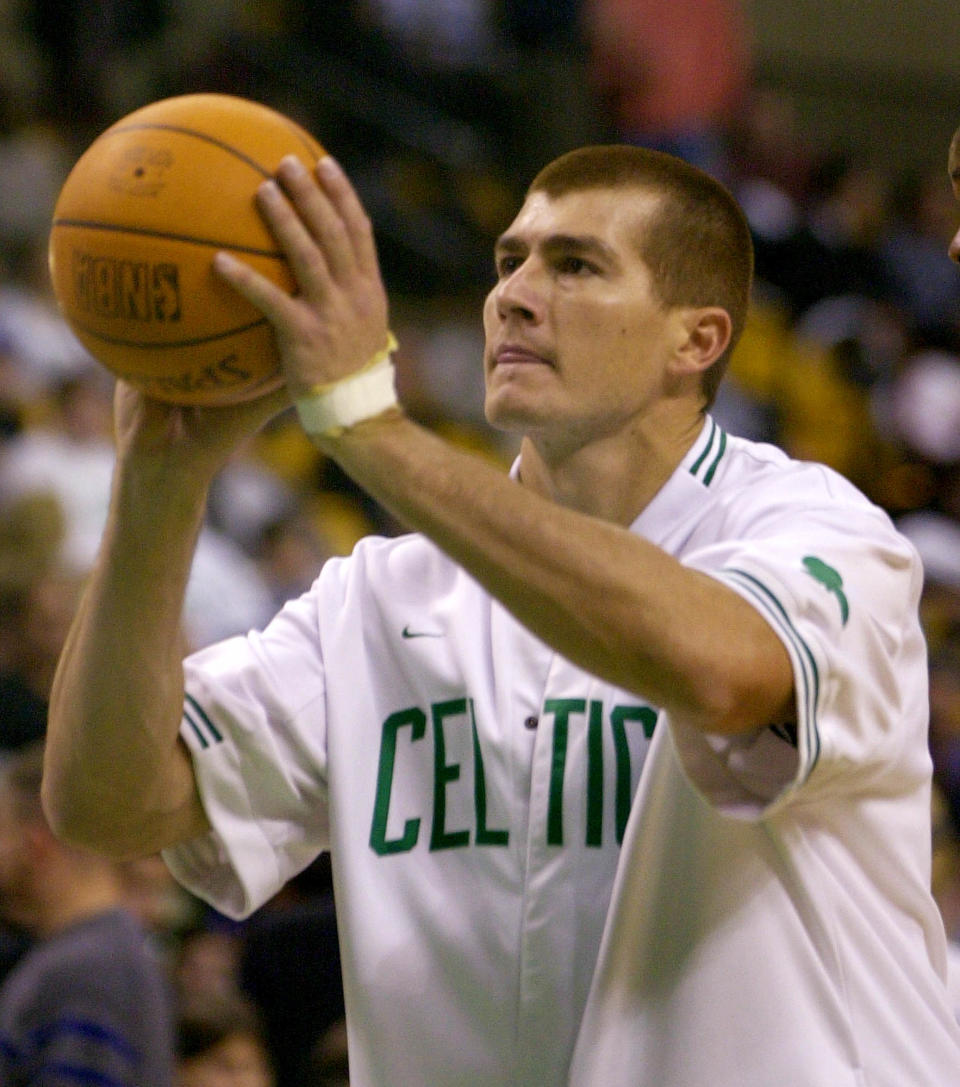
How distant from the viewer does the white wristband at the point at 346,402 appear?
230 centimetres

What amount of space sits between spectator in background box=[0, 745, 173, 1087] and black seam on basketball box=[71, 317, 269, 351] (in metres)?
2.15

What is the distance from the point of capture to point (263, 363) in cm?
238

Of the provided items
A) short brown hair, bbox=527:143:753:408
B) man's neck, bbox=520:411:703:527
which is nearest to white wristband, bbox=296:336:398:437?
man's neck, bbox=520:411:703:527

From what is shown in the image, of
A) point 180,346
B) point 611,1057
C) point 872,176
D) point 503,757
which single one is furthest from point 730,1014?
point 872,176

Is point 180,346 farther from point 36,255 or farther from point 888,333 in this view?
point 888,333

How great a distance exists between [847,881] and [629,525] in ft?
2.35

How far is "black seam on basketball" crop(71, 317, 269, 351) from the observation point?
7.68ft

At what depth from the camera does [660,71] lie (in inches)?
451

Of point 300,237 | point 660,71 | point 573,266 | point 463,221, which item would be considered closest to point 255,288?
point 300,237

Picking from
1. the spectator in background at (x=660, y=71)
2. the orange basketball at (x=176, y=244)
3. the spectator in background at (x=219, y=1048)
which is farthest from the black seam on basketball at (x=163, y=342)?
the spectator in background at (x=660, y=71)

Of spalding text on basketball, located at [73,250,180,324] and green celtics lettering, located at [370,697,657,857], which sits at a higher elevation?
spalding text on basketball, located at [73,250,180,324]

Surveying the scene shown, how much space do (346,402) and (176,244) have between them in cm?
32

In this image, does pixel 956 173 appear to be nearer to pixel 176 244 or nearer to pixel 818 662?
pixel 818 662

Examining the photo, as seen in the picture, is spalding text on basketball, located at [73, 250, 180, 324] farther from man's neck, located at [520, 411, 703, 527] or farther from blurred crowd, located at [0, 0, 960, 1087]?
blurred crowd, located at [0, 0, 960, 1087]
